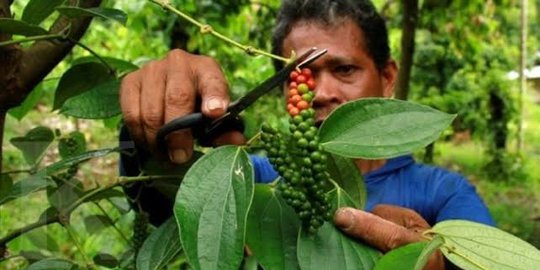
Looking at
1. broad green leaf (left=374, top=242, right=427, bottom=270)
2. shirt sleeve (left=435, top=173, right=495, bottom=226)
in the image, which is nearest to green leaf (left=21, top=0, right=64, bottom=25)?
broad green leaf (left=374, top=242, right=427, bottom=270)

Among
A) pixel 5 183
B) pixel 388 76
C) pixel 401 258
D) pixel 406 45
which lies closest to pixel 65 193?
pixel 5 183

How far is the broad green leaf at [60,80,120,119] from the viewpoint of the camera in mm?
549

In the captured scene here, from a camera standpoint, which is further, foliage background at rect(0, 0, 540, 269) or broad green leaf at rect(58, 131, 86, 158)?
foliage background at rect(0, 0, 540, 269)

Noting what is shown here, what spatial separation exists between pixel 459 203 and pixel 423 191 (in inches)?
2.8

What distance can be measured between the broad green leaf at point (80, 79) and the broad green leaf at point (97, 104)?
64mm

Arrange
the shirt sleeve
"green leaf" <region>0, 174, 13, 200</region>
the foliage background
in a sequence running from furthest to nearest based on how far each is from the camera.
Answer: the foliage background < the shirt sleeve < "green leaf" <region>0, 174, 13, 200</region>

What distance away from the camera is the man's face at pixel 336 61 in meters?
0.81

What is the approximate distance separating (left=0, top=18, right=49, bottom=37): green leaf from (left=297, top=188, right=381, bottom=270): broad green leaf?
0.26 meters

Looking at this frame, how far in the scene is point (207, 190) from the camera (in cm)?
40

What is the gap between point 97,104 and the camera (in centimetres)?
56

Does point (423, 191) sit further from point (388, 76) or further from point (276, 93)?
point (276, 93)

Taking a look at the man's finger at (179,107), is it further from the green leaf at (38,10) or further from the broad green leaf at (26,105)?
the broad green leaf at (26,105)

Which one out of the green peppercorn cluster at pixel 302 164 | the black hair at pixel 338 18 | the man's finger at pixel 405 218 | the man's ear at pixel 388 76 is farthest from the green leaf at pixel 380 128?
the man's ear at pixel 388 76

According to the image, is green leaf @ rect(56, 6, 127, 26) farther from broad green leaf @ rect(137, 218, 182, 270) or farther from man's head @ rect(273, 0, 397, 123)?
man's head @ rect(273, 0, 397, 123)
